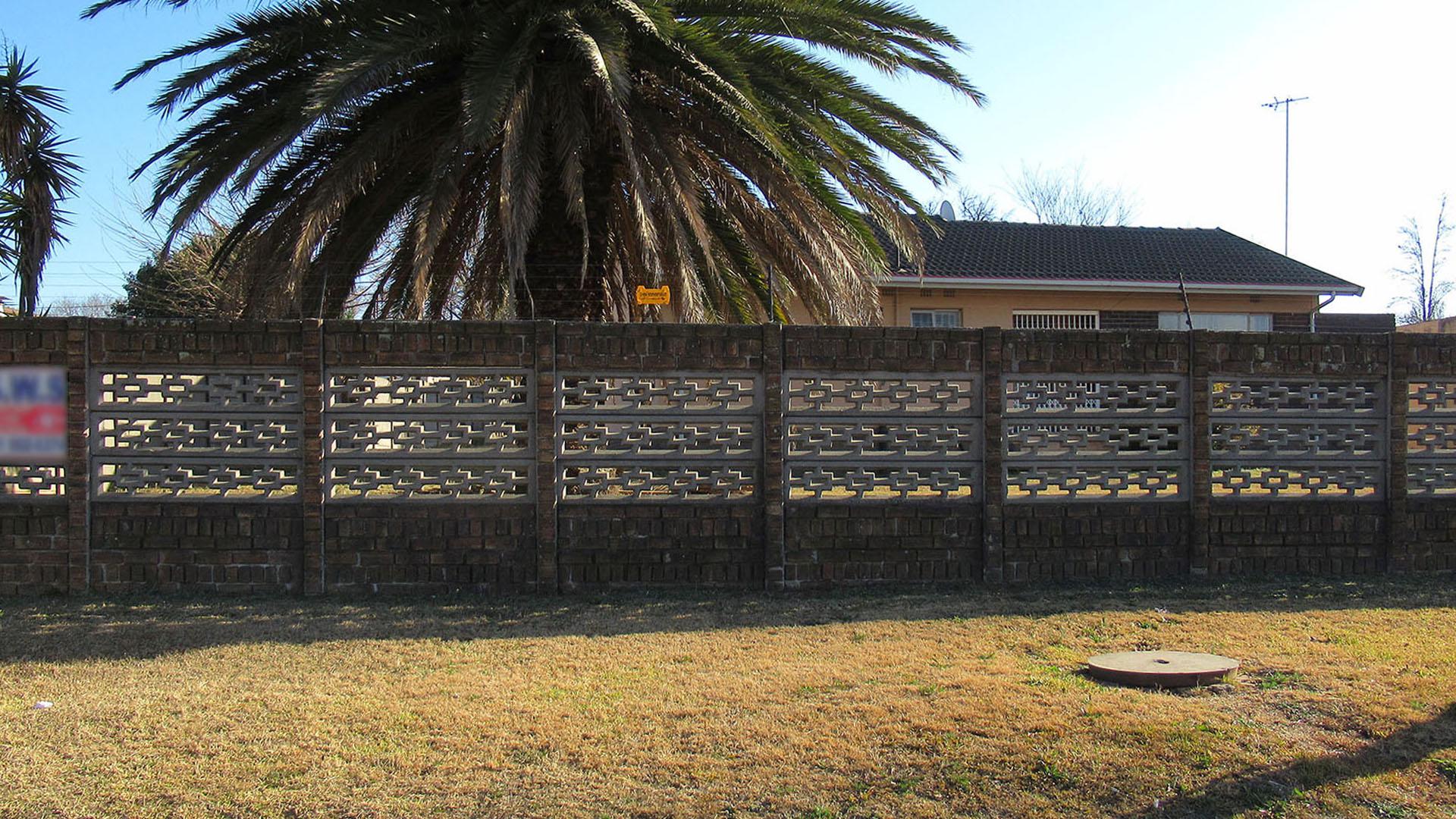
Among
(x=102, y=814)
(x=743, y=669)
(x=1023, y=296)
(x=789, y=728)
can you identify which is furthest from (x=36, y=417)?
(x=1023, y=296)

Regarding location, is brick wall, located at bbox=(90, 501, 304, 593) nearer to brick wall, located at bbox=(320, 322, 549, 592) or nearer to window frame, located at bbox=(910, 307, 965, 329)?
brick wall, located at bbox=(320, 322, 549, 592)

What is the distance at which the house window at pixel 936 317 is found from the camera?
2002 centimetres

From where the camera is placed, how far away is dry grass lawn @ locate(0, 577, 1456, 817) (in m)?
4.48

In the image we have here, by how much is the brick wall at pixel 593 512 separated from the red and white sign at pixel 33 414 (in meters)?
0.11

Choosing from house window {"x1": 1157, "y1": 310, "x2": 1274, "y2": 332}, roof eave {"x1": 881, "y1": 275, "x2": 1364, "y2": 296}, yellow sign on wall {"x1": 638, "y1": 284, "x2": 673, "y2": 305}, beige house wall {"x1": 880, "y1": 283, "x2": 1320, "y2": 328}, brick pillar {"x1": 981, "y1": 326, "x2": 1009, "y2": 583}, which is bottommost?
brick pillar {"x1": 981, "y1": 326, "x2": 1009, "y2": 583}

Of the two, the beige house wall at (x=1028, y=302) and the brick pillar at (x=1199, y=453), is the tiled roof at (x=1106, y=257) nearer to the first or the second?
the beige house wall at (x=1028, y=302)

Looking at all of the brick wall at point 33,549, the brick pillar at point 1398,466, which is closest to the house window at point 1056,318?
the brick pillar at point 1398,466

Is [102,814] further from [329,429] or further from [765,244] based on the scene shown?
[765,244]

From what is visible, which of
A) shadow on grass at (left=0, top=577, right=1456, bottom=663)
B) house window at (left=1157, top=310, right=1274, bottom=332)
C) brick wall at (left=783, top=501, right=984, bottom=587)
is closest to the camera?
shadow on grass at (left=0, top=577, right=1456, bottom=663)

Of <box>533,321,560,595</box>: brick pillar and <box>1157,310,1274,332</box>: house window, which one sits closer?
<box>533,321,560,595</box>: brick pillar

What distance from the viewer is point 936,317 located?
20109mm

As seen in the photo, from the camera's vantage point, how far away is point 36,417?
26.8ft

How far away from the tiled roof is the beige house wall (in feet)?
1.11

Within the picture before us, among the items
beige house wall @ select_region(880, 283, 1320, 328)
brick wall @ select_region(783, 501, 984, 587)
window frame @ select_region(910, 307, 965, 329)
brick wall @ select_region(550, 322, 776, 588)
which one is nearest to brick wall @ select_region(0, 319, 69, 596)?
brick wall @ select_region(550, 322, 776, 588)
